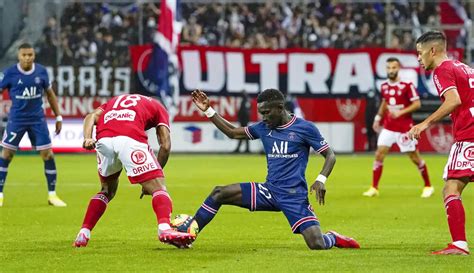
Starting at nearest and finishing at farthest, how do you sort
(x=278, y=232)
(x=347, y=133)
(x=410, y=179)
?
1. (x=278, y=232)
2. (x=410, y=179)
3. (x=347, y=133)

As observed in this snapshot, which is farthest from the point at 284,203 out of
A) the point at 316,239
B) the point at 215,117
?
the point at 215,117

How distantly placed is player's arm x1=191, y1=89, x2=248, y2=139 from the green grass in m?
1.22

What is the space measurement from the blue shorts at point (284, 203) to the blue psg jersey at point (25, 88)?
6789 mm

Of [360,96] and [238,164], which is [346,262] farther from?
[360,96]

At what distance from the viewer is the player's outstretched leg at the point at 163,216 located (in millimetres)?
10594

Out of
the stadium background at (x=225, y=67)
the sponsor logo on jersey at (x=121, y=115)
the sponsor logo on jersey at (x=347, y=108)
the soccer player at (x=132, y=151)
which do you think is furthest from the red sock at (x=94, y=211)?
the sponsor logo on jersey at (x=347, y=108)

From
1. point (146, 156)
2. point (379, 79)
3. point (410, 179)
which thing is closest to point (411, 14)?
point (379, 79)

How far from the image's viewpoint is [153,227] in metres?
13.8

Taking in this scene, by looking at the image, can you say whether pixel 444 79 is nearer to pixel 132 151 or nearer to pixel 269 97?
pixel 269 97

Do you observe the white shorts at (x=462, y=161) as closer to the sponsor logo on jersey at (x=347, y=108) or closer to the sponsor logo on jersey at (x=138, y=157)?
the sponsor logo on jersey at (x=138, y=157)

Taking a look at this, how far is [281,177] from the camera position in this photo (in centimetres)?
1118

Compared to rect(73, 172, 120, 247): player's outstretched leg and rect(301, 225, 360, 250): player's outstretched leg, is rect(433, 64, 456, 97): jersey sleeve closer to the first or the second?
rect(301, 225, 360, 250): player's outstretched leg

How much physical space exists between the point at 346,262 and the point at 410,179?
13536 mm

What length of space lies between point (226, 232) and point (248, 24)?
76.7ft
